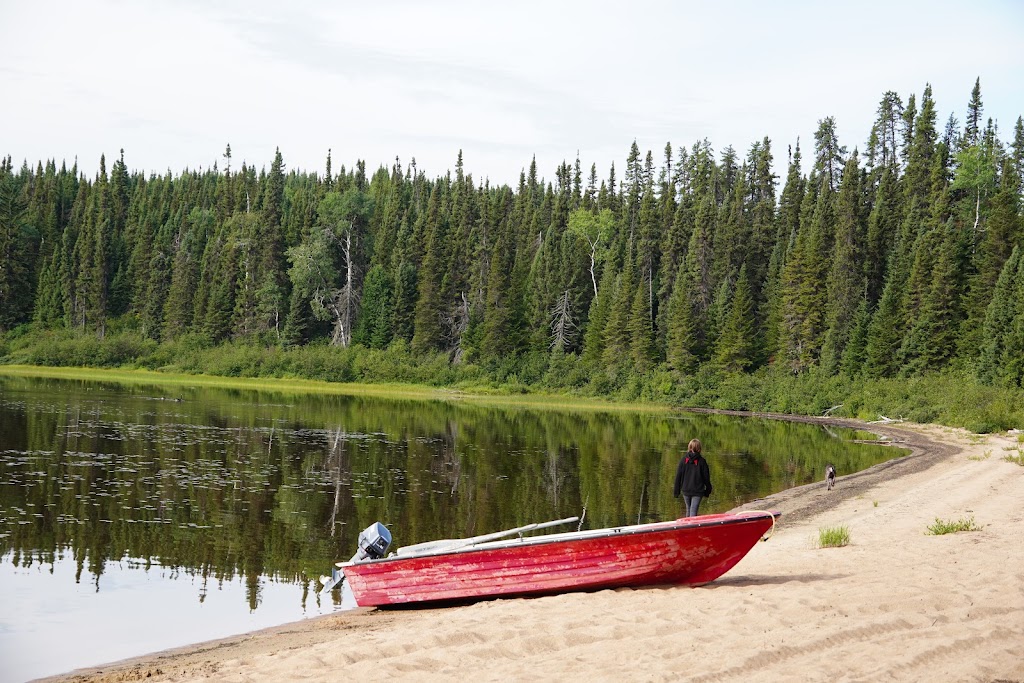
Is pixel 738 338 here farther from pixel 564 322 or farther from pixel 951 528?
pixel 951 528

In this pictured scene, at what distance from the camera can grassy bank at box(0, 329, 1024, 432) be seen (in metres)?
67.4

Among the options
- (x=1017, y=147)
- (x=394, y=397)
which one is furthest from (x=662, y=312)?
(x=1017, y=147)

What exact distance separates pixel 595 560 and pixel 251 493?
15.9 m

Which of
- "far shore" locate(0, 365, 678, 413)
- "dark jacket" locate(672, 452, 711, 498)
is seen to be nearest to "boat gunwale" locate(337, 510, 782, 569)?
"dark jacket" locate(672, 452, 711, 498)

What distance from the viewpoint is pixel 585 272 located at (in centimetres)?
10894

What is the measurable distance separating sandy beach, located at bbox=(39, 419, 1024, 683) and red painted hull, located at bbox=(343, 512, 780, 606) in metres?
0.29

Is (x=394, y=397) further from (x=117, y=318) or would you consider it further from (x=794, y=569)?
(x=794, y=569)

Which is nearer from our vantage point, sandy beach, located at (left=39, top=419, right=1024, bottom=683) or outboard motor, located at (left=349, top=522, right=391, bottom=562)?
sandy beach, located at (left=39, top=419, right=1024, bottom=683)

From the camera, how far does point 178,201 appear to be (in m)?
154

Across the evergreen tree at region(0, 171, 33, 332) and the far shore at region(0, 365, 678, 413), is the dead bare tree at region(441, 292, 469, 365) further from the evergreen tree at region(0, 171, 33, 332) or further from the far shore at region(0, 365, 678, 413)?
the evergreen tree at region(0, 171, 33, 332)

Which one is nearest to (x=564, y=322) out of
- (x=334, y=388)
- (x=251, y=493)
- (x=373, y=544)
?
(x=334, y=388)

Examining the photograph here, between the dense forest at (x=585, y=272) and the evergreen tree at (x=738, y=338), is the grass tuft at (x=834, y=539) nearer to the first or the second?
the dense forest at (x=585, y=272)

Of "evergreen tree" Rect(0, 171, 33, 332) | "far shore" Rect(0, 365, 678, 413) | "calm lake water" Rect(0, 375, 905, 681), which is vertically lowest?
"calm lake water" Rect(0, 375, 905, 681)

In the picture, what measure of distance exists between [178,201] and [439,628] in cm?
15147
